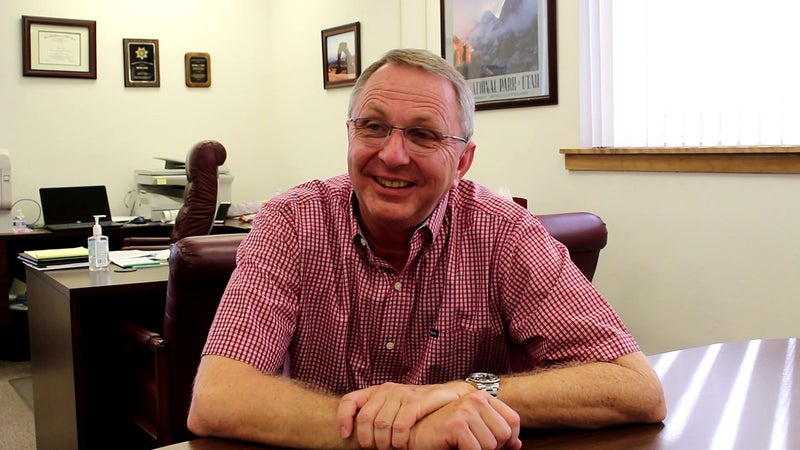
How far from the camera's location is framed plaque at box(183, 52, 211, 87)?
582 cm

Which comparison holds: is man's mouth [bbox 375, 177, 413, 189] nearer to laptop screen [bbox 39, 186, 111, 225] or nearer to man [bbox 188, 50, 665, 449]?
man [bbox 188, 50, 665, 449]

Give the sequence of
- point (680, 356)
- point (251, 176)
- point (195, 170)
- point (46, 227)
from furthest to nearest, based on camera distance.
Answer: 1. point (251, 176)
2. point (46, 227)
3. point (195, 170)
4. point (680, 356)

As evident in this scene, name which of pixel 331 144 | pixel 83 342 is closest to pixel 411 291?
pixel 83 342

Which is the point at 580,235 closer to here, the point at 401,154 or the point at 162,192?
the point at 401,154

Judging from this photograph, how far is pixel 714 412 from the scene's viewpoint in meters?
1.18

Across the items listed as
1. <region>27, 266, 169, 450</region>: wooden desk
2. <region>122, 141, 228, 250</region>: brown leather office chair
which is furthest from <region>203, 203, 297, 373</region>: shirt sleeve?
<region>122, 141, 228, 250</region>: brown leather office chair

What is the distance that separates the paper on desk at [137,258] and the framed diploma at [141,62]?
8.12 ft

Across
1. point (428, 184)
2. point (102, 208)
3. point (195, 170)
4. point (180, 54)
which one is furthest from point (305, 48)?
point (428, 184)

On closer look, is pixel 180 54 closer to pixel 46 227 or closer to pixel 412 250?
pixel 46 227

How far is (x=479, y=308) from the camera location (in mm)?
1562

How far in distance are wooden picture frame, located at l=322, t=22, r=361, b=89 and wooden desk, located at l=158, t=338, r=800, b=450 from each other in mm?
3997

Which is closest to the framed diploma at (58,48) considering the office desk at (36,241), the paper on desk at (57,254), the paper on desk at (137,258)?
the office desk at (36,241)

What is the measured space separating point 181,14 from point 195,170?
Answer: 2.37 m

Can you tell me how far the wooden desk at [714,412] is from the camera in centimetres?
109
